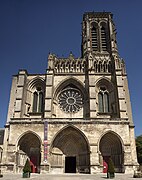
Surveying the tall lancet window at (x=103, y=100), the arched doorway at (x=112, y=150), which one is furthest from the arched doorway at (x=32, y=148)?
the tall lancet window at (x=103, y=100)

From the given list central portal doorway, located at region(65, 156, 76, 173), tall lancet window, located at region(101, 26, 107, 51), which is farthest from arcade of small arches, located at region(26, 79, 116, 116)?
tall lancet window, located at region(101, 26, 107, 51)

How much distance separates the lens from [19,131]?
18547 mm

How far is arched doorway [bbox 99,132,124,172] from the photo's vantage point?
59.1ft

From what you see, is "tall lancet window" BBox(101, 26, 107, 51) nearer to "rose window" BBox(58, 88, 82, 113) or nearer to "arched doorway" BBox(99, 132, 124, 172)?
"rose window" BBox(58, 88, 82, 113)

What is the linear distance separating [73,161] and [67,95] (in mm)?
8031

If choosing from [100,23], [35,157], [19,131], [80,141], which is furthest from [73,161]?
[100,23]

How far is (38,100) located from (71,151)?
769 centimetres

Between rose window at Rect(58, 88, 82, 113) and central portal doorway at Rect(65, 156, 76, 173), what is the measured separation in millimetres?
5552

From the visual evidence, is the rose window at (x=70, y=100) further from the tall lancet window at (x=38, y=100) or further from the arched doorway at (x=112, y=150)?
the arched doorway at (x=112, y=150)

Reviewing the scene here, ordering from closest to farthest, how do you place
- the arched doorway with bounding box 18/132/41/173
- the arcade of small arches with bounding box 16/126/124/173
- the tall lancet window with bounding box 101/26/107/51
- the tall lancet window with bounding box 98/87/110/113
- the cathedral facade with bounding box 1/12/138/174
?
1. the cathedral facade with bounding box 1/12/138/174
2. the arcade of small arches with bounding box 16/126/124/173
3. the arched doorway with bounding box 18/132/41/173
4. the tall lancet window with bounding box 98/87/110/113
5. the tall lancet window with bounding box 101/26/107/51

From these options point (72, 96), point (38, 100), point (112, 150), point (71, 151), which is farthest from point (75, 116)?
point (112, 150)

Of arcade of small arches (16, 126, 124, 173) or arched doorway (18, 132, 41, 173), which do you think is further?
arched doorway (18, 132, 41, 173)

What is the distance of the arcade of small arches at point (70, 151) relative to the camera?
→ 59.3 feet

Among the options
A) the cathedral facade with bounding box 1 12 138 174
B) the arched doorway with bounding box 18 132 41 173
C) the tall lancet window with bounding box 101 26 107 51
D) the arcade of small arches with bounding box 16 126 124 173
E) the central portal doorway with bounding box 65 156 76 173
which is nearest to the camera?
the cathedral facade with bounding box 1 12 138 174
